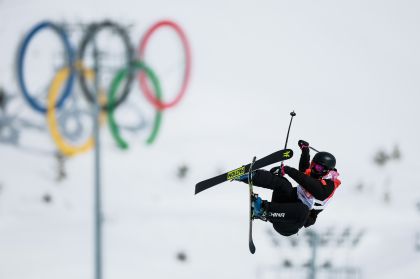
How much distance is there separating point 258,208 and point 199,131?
246 ft

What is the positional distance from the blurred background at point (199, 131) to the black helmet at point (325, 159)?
597 inches

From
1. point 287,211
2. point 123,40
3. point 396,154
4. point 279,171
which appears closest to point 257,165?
point 279,171

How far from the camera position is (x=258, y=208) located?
6.07 meters

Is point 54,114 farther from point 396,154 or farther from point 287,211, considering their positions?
point 287,211

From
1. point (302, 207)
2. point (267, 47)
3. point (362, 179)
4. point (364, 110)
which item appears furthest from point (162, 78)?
point (302, 207)

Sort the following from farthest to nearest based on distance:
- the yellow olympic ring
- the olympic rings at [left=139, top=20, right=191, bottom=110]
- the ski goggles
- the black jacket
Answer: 1. the yellow olympic ring
2. the olympic rings at [left=139, top=20, right=191, bottom=110]
3. the ski goggles
4. the black jacket

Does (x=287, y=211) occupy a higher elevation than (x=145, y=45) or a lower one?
lower

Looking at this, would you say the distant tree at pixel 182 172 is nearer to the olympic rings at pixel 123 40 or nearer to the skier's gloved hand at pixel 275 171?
the olympic rings at pixel 123 40

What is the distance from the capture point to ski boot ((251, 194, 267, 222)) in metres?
6.05

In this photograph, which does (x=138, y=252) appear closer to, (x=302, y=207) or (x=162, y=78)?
(x=302, y=207)

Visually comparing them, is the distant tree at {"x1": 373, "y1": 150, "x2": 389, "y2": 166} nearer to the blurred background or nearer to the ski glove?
the blurred background

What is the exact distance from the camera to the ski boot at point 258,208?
19.9 feet

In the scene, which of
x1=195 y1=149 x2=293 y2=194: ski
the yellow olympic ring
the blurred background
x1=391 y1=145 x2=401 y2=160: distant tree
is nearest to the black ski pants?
x1=195 y1=149 x2=293 y2=194: ski

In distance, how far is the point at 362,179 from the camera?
60.6m
